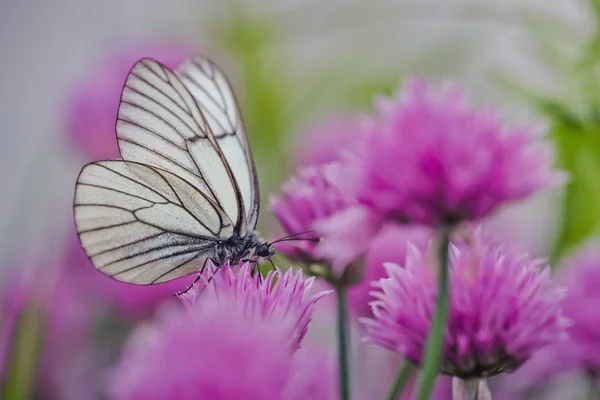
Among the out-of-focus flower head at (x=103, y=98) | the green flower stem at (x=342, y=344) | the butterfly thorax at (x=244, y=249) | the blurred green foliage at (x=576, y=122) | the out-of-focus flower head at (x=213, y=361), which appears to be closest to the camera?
the out-of-focus flower head at (x=213, y=361)

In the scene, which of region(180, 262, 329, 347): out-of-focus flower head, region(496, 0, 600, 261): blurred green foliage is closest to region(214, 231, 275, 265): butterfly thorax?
region(180, 262, 329, 347): out-of-focus flower head

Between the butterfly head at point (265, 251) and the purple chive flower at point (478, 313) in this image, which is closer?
the purple chive flower at point (478, 313)

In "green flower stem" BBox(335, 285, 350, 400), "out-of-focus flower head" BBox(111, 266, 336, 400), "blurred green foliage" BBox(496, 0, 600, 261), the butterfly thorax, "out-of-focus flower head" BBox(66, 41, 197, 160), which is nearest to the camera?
"out-of-focus flower head" BBox(111, 266, 336, 400)

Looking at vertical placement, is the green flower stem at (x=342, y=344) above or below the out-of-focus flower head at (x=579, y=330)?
below

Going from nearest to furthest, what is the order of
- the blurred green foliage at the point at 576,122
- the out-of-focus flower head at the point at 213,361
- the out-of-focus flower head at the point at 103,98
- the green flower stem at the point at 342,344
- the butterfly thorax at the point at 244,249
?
the out-of-focus flower head at the point at 213,361 < the green flower stem at the point at 342,344 < the butterfly thorax at the point at 244,249 < the blurred green foliage at the point at 576,122 < the out-of-focus flower head at the point at 103,98

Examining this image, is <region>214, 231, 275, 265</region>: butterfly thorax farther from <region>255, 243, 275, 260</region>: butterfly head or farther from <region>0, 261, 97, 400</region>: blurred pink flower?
<region>0, 261, 97, 400</region>: blurred pink flower

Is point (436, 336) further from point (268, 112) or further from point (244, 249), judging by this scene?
point (268, 112)

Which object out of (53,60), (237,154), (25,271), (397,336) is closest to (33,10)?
(53,60)

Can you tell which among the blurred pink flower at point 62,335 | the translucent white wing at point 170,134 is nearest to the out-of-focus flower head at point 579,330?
the translucent white wing at point 170,134

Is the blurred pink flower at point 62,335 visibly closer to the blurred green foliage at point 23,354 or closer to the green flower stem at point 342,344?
the blurred green foliage at point 23,354
